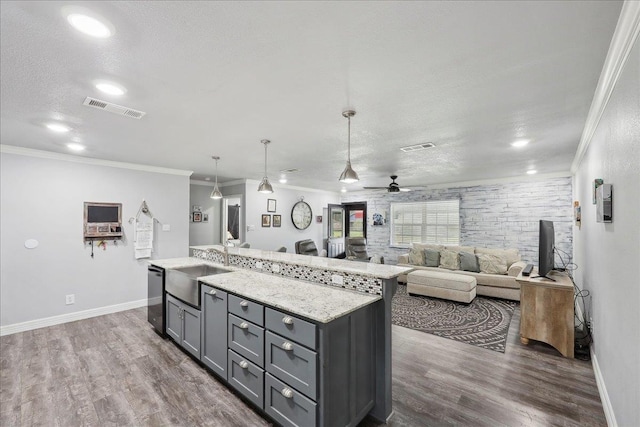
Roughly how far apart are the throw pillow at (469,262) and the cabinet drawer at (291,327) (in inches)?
201

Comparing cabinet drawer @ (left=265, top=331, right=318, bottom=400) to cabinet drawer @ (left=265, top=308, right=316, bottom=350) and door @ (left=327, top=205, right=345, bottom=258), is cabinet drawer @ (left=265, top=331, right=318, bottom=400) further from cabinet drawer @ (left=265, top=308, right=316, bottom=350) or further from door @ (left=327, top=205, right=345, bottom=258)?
door @ (left=327, top=205, right=345, bottom=258)

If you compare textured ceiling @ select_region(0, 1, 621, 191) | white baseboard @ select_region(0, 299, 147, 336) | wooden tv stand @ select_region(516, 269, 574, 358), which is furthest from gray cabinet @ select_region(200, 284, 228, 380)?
wooden tv stand @ select_region(516, 269, 574, 358)

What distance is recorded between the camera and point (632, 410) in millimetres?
1508

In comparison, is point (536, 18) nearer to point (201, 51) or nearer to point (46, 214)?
point (201, 51)

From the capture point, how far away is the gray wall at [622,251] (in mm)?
1441

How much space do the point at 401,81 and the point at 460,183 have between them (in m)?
5.81

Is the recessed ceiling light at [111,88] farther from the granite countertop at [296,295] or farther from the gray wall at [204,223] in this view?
the gray wall at [204,223]

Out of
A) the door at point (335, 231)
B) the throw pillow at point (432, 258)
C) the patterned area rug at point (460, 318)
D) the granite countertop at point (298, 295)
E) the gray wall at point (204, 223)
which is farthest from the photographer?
the door at point (335, 231)

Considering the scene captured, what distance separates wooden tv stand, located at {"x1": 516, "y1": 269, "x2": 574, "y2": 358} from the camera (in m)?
3.08

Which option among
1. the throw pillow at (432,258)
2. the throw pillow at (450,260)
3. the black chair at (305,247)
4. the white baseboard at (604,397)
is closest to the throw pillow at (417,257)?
the throw pillow at (432,258)

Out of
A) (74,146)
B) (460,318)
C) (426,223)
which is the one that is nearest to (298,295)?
(460,318)

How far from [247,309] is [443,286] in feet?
13.3

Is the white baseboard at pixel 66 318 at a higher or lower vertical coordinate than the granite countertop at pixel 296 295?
lower

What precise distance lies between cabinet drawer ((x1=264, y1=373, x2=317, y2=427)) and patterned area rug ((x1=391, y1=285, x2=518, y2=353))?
2.50 meters
